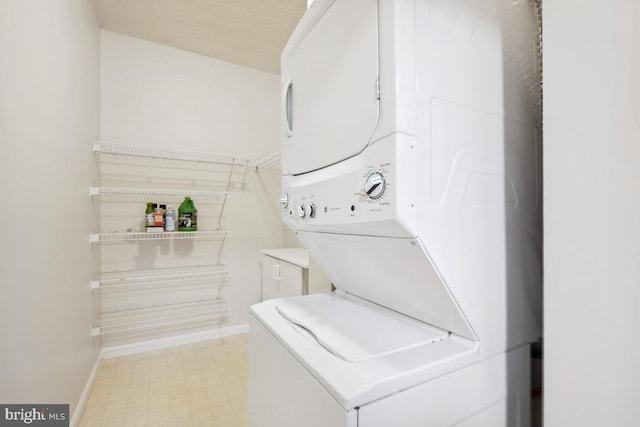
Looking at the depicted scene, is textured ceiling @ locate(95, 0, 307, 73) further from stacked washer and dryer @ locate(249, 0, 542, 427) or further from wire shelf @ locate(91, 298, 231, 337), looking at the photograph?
wire shelf @ locate(91, 298, 231, 337)

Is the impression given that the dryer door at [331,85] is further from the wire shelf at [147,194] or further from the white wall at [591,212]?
the wire shelf at [147,194]

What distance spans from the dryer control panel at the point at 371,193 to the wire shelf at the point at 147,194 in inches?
98.7

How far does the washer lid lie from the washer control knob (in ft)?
1.60

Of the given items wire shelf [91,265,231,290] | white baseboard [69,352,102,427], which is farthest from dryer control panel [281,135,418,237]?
wire shelf [91,265,231,290]

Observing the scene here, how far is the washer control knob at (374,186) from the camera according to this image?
32.7 inches

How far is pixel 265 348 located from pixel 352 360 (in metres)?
0.49

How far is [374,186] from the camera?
2.78 feet

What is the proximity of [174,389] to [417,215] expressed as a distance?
2735 mm

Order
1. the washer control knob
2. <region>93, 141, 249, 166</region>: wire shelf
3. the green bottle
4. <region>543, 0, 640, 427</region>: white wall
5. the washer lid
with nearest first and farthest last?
1. <region>543, 0, 640, 427</region>: white wall
2. the washer control knob
3. the washer lid
4. <region>93, 141, 249, 166</region>: wire shelf
5. the green bottle

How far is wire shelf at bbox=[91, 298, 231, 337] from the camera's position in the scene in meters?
3.04

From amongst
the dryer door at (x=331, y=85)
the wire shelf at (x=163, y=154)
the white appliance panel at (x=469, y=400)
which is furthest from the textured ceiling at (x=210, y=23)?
the white appliance panel at (x=469, y=400)

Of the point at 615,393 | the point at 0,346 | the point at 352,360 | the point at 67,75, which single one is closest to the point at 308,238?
the point at 352,360

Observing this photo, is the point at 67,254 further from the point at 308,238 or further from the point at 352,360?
the point at 352,360

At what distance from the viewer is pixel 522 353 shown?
3.59 ft
